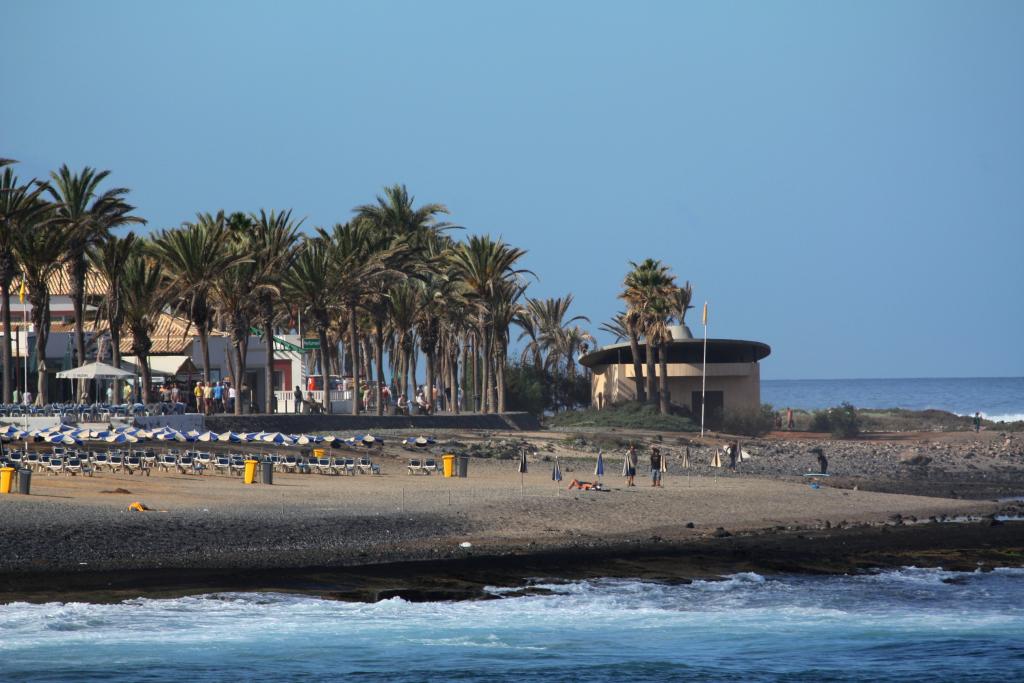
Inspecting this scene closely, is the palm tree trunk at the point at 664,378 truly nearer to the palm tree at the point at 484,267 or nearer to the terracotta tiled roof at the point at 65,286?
the palm tree at the point at 484,267

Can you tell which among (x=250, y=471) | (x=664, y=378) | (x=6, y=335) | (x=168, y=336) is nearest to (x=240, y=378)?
(x=6, y=335)

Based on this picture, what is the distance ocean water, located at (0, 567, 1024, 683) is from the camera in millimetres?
18281

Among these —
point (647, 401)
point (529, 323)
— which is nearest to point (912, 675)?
point (647, 401)

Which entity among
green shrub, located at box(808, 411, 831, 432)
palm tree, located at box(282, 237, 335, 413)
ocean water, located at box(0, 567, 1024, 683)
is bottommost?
ocean water, located at box(0, 567, 1024, 683)

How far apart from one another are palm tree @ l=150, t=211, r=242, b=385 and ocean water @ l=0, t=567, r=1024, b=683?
2742 cm

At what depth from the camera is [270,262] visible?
5075 cm

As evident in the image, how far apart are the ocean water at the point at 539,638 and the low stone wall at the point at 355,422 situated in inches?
930

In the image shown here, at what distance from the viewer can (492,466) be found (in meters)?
40.5

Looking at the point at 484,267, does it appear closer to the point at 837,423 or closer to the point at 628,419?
the point at 628,419

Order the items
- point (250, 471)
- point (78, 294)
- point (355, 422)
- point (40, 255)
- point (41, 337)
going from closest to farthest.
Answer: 1. point (250, 471)
2. point (40, 255)
3. point (41, 337)
4. point (78, 294)
5. point (355, 422)

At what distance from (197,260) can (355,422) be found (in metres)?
8.30

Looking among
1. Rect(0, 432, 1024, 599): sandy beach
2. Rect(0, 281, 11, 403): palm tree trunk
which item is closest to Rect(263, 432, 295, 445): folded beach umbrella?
Rect(0, 432, 1024, 599): sandy beach

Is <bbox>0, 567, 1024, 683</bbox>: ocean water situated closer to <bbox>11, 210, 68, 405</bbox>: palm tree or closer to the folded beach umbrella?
the folded beach umbrella

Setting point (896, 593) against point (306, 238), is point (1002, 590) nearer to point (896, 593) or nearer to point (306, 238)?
point (896, 593)
